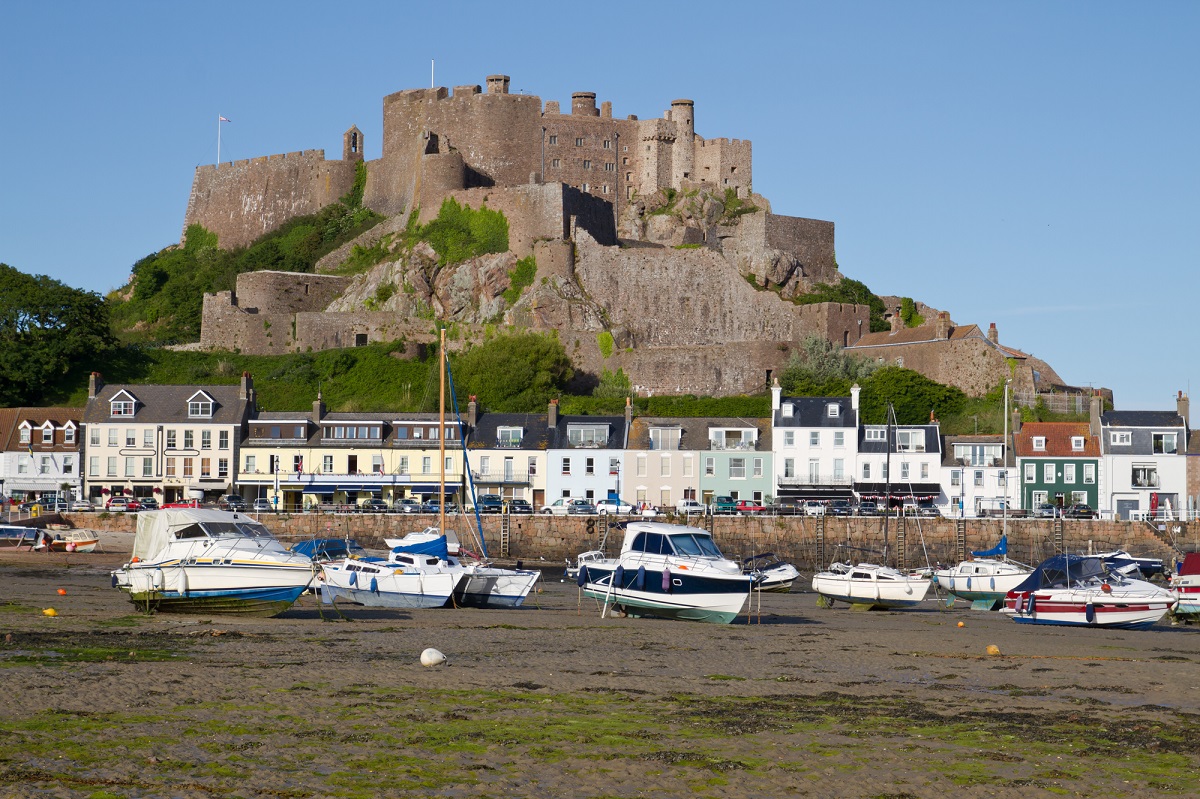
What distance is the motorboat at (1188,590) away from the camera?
26.3m

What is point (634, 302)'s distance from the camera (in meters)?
64.8

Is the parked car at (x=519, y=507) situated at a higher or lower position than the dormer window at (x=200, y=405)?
lower

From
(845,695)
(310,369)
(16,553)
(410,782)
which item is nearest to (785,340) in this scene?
(310,369)

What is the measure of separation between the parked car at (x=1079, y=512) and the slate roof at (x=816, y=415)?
767cm

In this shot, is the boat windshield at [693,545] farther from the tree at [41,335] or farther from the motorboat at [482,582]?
the tree at [41,335]

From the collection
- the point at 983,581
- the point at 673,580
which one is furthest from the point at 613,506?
the point at 673,580

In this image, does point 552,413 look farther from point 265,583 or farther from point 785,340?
point 265,583

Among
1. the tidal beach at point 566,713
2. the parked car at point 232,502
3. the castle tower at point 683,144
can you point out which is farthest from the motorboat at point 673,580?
the castle tower at point 683,144

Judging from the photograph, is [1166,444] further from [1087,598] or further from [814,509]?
[1087,598]

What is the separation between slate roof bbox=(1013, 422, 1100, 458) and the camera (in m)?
49.7

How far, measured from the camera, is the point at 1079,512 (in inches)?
1871

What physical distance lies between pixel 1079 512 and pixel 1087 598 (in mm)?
24543

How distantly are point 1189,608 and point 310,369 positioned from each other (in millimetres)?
43268

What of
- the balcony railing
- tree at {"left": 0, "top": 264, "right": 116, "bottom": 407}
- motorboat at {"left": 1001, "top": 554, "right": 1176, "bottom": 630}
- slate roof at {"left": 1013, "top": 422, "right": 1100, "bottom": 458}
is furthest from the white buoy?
→ tree at {"left": 0, "top": 264, "right": 116, "bottom": 407}
